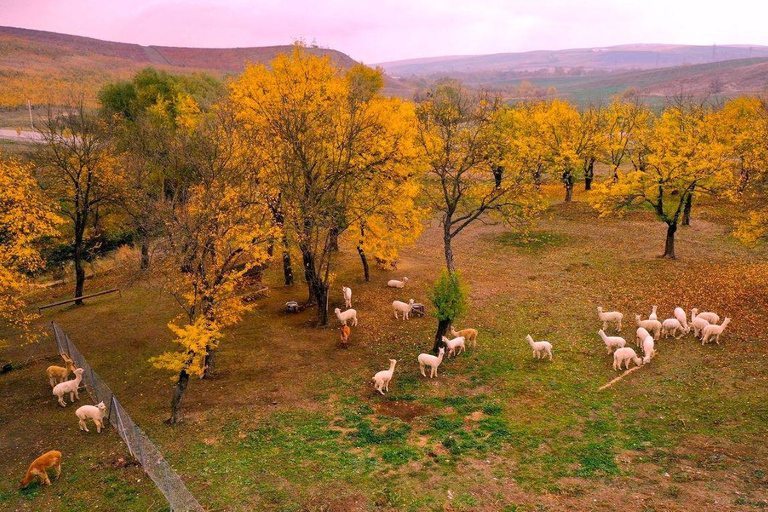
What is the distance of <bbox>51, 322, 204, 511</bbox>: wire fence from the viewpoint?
1247 centimetres

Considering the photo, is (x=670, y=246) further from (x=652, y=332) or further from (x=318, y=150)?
(x=318, y=150)

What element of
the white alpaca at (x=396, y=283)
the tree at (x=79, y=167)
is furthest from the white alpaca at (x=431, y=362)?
the tree at (x=79, y=167)

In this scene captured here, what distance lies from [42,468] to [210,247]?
9.67 m

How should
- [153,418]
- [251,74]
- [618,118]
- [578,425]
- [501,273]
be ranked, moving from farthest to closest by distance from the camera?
[618,118] → [501,273] → [251,74] → [153,418] → [578,425]

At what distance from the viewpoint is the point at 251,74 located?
3244cm

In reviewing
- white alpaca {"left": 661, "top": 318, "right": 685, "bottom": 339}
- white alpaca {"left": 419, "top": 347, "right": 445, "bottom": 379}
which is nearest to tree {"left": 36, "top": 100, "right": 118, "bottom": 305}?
white alpaca {"left": 419, "top": 347, "right": 445, "bottom": 379}

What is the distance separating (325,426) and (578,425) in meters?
9.60

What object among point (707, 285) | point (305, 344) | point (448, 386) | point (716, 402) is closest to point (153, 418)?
point (305, 344)

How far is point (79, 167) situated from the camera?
106 ft

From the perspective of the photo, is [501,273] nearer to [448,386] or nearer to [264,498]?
[448,386]

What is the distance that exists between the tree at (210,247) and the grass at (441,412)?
318cm

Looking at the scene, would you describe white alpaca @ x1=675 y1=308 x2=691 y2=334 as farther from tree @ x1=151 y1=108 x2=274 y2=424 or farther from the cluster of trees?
tree @ x1=151 y1=108 x2=274 y2=424

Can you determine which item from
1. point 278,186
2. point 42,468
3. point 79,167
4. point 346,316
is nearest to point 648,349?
point 346,316

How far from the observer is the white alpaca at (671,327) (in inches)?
918
